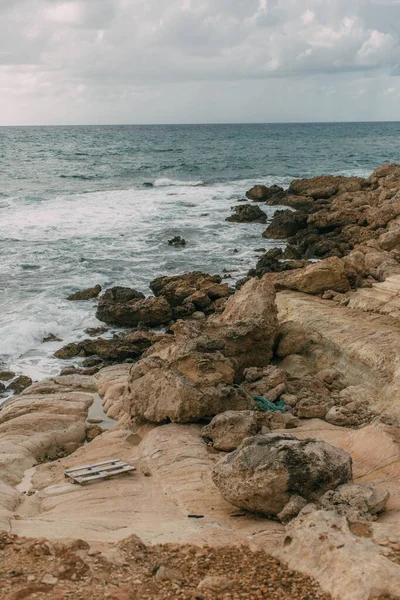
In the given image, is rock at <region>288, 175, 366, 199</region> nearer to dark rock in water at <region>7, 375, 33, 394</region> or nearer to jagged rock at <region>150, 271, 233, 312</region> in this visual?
jagged rock at <region>150, 271, 233, 312</region>

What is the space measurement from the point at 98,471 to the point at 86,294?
12.9 m

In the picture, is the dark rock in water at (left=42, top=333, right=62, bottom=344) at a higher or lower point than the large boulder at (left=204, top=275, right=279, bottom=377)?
lower

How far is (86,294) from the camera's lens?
21.7 meters

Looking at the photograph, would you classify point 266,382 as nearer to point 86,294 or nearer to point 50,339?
point 50,339

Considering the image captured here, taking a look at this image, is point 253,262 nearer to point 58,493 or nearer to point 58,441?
point 58,441

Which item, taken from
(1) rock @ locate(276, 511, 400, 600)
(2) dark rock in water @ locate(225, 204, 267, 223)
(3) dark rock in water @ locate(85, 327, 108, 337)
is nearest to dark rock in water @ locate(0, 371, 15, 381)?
(3) dark rock in water @ locate(85, 327, 108, 337)

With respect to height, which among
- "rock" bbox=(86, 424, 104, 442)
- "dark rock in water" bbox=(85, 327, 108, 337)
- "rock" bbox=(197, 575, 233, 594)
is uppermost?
"rock" bbox=(197, 575, 233, 594)

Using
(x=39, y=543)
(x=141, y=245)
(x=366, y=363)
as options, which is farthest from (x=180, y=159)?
(x=39, y=543)

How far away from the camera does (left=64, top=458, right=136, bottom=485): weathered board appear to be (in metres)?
9.24

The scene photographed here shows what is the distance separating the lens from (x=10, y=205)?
4362cm

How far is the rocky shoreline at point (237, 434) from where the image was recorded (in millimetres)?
6578

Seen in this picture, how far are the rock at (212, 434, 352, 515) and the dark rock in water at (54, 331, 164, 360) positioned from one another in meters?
8.46

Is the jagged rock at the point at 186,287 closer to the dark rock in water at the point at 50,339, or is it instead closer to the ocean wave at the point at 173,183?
the dark rock in water at the point at 50,339

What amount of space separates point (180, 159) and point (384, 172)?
42680 mm
